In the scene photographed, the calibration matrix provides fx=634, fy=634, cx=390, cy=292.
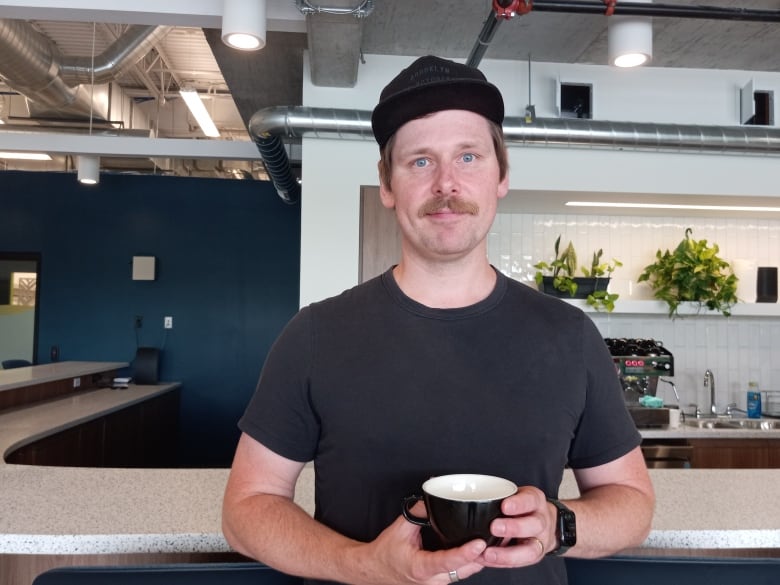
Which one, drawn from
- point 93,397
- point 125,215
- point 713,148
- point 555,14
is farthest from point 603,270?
point 125,215

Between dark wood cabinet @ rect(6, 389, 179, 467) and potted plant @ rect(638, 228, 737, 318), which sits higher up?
potted plant @ rect(638, 228, 737, 318)

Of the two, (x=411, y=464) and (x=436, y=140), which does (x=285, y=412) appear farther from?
(x=436, y=140)

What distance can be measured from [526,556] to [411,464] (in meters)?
0.27

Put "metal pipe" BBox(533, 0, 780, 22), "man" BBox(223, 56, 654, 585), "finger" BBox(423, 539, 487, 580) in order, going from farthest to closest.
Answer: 1. "metal pipe" BBox(533, 0, 780, 22)
2. "man" BBox(223, 56, 654, 585)
3. "finger" BBox(423, 539, 487, 580)

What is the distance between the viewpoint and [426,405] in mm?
998

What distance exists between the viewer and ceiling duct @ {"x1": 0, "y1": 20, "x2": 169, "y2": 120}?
4.17 m

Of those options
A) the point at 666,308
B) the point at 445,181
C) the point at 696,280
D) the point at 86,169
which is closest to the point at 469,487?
the point at 445,181

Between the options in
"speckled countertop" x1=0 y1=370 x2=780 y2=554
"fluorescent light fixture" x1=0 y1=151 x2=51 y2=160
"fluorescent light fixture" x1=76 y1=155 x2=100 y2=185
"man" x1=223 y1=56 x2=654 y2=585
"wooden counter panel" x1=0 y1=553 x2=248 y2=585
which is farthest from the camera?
"fluorescent light fixture" x1=76 y1=155 x2=100 y2=185

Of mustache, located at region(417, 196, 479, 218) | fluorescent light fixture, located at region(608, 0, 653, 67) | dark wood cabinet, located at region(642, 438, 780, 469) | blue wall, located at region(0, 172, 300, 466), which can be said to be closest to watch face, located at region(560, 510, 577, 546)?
mustache, located at region(417, 196, 479, 218)

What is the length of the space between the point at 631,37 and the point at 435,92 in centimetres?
237

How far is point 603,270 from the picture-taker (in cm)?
445

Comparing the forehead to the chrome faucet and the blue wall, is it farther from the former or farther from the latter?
the blue wall

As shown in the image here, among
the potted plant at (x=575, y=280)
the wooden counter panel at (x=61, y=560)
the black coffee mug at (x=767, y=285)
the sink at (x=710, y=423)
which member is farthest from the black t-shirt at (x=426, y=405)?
the black coffee mug at (x=767, y=285)

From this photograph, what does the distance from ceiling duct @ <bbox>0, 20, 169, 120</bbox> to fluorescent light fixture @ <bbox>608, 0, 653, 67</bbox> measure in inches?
125
